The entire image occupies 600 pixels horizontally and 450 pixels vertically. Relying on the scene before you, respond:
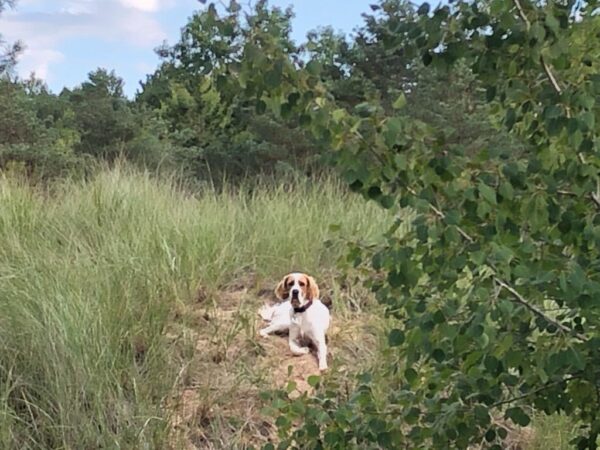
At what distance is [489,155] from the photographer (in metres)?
1.41

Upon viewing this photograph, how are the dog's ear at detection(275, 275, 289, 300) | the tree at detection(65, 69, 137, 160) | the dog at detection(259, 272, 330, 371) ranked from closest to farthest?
the dog at detection(259, 272, 330, 371), the dog's ear at detection(275, 275, 289, 300), the tree at detection(65, 69, 137, 160)

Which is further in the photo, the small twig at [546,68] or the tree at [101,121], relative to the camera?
the tree at [101,121]

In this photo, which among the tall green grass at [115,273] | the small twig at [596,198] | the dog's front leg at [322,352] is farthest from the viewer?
the dog's front leg at [322,352]

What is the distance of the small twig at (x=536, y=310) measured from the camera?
138 centimetres

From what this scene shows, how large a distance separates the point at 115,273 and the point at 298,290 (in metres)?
0.85

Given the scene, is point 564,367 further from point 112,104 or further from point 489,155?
point 112,104

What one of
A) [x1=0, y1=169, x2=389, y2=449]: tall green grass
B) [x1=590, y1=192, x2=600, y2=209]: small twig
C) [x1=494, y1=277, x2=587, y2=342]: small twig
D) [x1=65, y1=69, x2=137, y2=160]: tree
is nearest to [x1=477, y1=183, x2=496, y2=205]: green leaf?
[x1=494, y1=277, x2=587, y2=342]: small twig

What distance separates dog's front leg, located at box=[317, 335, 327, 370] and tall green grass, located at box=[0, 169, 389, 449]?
51 cm

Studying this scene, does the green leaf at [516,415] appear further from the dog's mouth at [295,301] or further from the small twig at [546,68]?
the dog's mouth at [295,301]

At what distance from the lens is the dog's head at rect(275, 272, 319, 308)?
12.7 ft

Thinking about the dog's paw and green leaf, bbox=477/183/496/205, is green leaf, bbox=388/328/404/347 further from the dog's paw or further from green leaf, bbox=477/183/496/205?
the dog's paw

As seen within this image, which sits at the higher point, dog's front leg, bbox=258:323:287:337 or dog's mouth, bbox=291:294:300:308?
dog's mouth, bbox=291:294:300:308

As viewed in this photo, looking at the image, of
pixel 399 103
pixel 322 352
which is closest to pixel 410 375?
A: pixel 399 103

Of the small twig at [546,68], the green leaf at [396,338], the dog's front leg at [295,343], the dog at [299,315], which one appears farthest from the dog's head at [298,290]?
the small twig at [546,68]
